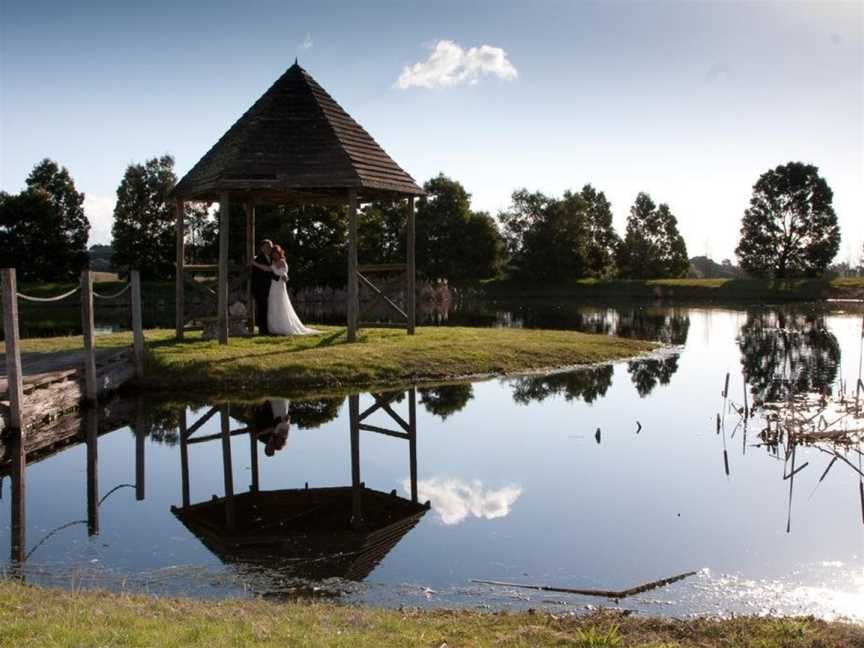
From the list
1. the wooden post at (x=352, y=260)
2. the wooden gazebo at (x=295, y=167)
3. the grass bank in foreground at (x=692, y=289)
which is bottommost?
the grass bank in foreground at (x=692, y=289)

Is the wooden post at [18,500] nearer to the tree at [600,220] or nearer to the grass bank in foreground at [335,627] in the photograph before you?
the grass bank in foreground at [335,627]

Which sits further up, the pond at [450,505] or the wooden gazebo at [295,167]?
the wooden gazebo at [295,167]

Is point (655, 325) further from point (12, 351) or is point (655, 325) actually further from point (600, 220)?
point (600, 220)

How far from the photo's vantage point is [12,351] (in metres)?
12.2

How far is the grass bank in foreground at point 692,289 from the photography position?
216 ft

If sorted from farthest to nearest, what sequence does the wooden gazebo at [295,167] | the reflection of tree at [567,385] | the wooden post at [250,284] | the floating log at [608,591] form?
1. the wooden post at [250,284]
2. the wooden gazebo at [295,167]
3. the reflection of tree at [567,385]
4. the floating log at [608,591]

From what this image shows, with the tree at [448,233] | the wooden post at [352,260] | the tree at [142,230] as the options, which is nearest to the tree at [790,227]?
the tree at [448,233]

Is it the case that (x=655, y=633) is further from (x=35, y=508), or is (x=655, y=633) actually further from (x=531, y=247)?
(x=531, y=247)

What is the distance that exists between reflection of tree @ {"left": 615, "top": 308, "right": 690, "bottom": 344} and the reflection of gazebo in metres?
23.0

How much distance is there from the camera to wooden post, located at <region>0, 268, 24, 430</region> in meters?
12.2

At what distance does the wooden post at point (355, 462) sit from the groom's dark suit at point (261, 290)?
6.49 metres

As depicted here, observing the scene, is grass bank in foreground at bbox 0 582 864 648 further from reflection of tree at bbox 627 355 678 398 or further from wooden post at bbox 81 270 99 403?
reflection of tree at bbox 627 355 678 398

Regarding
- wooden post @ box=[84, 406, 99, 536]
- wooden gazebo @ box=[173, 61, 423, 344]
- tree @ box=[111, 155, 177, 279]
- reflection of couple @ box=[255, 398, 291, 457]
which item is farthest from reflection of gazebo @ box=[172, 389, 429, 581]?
tree @ box=[111, 155, 177, 279]

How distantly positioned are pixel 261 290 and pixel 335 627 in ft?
58.3
